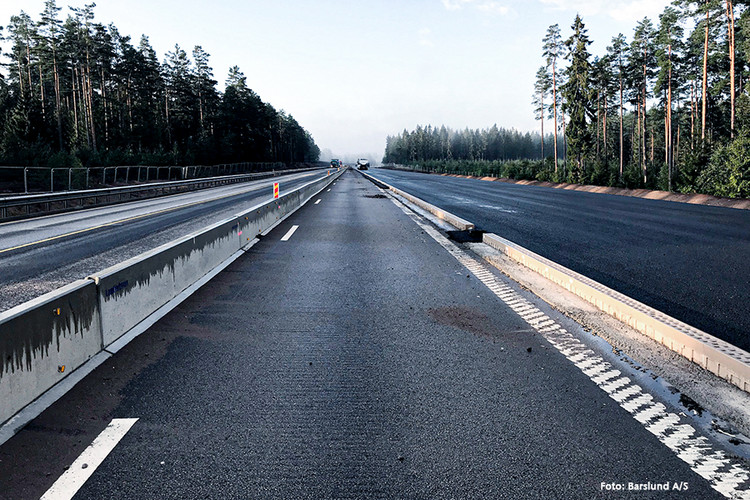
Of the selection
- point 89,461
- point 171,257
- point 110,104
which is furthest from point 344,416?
point 110,104

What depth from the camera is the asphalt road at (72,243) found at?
8094mm

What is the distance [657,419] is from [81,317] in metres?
4.73

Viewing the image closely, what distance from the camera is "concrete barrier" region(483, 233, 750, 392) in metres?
4.02

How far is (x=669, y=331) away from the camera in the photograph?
4.85 m

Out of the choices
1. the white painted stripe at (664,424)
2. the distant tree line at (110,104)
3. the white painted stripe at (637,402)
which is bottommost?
the white painted stripe at (664,424)

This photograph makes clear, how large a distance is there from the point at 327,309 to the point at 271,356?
5.66ft

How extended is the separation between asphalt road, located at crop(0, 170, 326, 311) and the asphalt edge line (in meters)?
7.73

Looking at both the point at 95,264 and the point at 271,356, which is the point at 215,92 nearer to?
the point at 95,264

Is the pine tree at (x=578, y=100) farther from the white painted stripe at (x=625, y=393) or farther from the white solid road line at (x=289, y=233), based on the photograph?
the white painted stripe at (x=625, y=393)

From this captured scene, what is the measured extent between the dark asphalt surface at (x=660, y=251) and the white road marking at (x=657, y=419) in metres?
1.79

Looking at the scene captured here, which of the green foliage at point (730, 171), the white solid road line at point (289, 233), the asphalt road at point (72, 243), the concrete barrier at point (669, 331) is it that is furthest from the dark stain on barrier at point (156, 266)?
the green foliage at point (730, 171)

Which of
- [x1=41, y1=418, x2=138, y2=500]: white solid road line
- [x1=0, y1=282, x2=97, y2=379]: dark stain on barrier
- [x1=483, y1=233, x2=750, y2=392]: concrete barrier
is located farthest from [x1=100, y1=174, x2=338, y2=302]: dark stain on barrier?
[x1=483, y1=233, x2=750, y2=392]: concrete barrier

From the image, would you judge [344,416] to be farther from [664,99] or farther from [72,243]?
[664,99]

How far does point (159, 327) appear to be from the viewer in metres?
5.55
